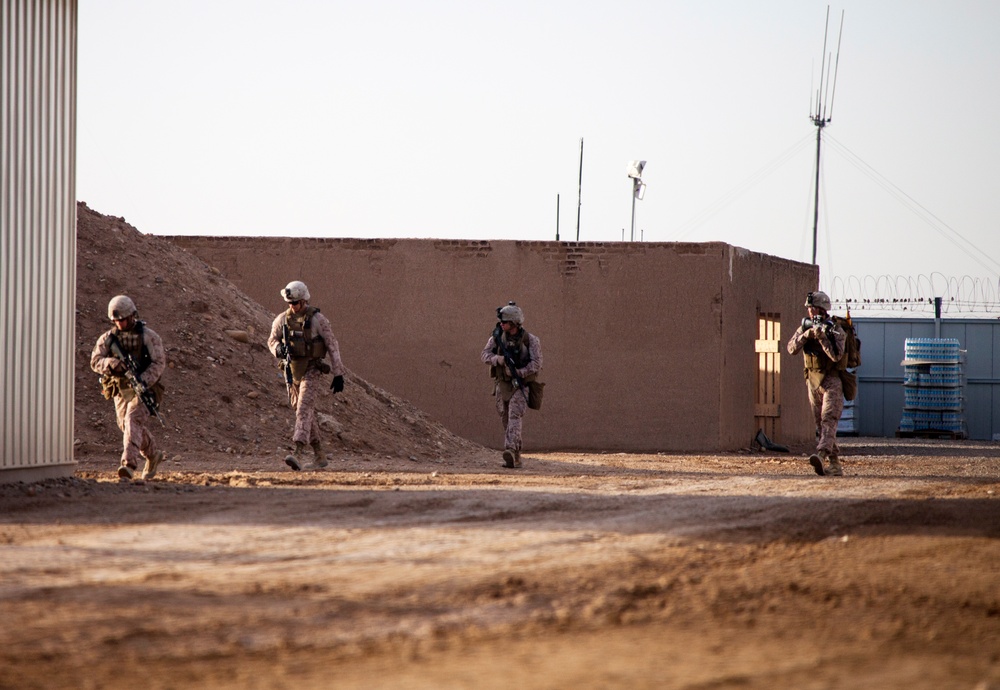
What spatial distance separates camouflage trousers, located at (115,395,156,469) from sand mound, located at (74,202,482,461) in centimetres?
321

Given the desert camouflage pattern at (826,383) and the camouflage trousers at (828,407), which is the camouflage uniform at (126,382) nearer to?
the desert camouflage pattern at (826,383)

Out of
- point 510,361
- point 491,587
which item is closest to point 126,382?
point 510,361

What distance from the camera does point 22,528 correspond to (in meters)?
7.94

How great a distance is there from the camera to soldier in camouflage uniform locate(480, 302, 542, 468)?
46.8ft

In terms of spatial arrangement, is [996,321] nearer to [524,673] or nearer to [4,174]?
[4,174]

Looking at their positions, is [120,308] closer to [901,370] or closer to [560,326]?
[560,326]

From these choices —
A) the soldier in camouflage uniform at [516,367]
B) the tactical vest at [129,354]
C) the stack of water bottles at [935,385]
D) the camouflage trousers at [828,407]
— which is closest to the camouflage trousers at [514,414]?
the soldier in camouflage uniform at [516,367]

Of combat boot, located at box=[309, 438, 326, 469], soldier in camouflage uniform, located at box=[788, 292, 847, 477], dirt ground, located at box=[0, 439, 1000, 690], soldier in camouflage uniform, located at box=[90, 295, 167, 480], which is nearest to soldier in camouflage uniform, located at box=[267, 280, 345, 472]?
combat boot, located at box=[309, 438, 326, 469]

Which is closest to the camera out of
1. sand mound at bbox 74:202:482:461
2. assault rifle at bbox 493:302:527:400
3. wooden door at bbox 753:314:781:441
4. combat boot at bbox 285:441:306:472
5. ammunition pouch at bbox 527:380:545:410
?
combat boot at bbox 285:441:306:472

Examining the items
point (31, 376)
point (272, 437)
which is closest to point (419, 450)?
point (272, 437)

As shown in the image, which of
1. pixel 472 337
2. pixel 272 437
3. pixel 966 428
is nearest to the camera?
pixel 272 437

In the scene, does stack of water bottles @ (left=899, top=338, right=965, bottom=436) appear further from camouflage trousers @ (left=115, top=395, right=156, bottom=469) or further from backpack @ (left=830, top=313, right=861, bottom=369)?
camouflage trousers @ (left=115, top=395, right=156, bottom=469)

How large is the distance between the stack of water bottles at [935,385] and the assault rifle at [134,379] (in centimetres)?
2047

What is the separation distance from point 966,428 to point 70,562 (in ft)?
82.9
